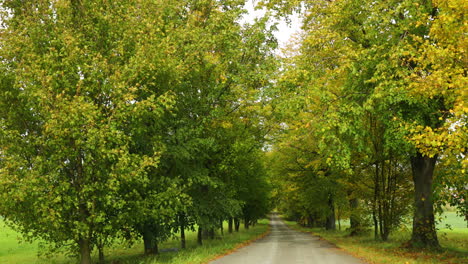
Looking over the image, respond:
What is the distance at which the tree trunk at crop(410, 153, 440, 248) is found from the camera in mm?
16734

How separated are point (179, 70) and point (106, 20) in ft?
12.3

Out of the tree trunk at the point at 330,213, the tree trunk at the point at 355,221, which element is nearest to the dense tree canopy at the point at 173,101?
the tree trunk at the point at 355,221

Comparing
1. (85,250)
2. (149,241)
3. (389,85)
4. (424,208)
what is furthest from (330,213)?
(85,250)

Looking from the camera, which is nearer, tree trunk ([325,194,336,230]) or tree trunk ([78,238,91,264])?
tree trunk ([78,238,91,264])

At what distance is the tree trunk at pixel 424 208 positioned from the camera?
659 inches

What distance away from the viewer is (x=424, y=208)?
17.3 metres

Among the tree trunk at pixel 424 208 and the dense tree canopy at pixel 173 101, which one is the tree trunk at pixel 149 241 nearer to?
the dense tree canopy at pixel 173 101

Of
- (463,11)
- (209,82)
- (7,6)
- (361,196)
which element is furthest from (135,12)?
(361,196)

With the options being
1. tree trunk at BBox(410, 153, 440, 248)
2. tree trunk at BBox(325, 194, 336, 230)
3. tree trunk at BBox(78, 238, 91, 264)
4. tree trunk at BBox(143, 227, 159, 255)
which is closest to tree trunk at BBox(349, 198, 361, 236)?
tree trunk at BBox(325, 194, 336, 230)

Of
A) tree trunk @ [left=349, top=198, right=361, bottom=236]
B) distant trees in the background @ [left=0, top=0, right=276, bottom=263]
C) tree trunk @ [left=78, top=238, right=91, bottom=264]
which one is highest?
distant trees in the background @ [left=0, top=0, right=276, bottom=263]

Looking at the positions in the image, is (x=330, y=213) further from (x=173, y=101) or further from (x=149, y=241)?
(x=173, y=101)

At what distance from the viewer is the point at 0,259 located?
85.3ft

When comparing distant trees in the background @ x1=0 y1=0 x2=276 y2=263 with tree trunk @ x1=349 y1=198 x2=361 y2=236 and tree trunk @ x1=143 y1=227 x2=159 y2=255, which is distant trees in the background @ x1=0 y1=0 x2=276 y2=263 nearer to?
tree trunk @ x1=143 y1=227 x2=159 y2=255

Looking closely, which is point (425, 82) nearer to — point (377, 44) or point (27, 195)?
point (377, 44)
